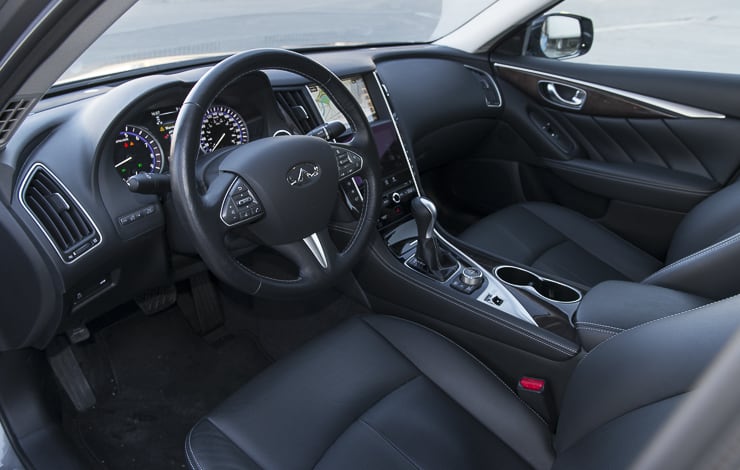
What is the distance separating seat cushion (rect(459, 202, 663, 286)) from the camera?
2.06 m

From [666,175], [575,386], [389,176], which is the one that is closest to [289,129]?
[389,176]

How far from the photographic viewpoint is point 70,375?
6.42 feet

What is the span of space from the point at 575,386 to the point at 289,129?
0.94m

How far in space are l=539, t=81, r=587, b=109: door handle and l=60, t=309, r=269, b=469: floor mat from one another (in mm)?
1474

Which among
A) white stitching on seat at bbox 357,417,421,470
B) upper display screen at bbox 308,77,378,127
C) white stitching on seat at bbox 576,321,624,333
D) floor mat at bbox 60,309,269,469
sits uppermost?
upper display screen at bbox 308,77,378,127

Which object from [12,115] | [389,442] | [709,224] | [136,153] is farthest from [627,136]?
[12,115]

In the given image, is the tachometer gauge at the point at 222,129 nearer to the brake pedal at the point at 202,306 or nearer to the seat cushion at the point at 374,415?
the seat cushion at the point at 374,415

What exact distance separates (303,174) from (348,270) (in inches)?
10.3

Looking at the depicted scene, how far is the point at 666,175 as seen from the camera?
227cm

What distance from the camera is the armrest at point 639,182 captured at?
7.23 ft

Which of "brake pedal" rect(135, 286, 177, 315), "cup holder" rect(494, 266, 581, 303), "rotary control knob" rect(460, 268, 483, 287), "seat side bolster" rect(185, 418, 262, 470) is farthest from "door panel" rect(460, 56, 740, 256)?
"seat side bolster" rect(185, 418, 262, 470)

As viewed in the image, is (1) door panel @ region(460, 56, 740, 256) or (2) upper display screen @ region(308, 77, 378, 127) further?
Answer: (1) door panel @ region(460, 56, 740, 256)

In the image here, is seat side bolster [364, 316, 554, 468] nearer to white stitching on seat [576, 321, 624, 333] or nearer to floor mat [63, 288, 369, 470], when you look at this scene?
white stitching on seat [576, 321, 624, 333]

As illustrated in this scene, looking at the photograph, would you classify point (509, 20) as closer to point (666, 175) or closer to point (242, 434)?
point (666, 175)
